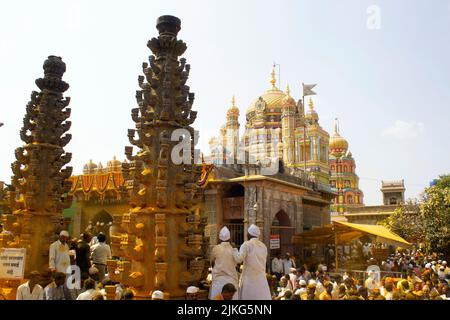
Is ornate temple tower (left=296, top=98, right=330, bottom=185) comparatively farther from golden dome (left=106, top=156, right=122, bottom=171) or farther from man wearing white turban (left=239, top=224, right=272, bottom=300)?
man wearing white turban (left=239, top=224, right=272, bottom=300)

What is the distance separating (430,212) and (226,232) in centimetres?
2206

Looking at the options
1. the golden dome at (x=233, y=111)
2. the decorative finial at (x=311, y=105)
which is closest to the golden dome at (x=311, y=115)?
the decorative finial at (x=311, y=105)

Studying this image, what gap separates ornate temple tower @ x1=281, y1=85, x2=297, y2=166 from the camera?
165 feet

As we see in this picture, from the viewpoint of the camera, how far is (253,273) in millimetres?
6789

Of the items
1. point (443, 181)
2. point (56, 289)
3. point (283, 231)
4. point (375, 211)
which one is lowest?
point (56, 289)

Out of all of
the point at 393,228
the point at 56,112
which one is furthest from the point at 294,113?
the point at 56,112

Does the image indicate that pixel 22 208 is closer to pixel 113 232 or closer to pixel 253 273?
pixel 113 232

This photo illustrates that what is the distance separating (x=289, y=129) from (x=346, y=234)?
3279cm

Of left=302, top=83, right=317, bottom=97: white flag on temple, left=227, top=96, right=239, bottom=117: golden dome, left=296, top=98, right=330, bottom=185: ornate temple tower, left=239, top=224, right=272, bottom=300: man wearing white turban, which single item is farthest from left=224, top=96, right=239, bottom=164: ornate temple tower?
left=239, top=224, right=272, bottom=300: man wearing white turban

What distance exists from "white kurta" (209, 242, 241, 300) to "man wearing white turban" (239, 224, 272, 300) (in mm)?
129

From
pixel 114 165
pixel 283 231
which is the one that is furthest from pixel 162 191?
pixel 114 165

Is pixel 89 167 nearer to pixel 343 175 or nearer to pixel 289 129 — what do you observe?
pixel 289 129

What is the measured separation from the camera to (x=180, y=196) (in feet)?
23.6

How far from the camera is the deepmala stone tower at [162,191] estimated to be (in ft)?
22.7
